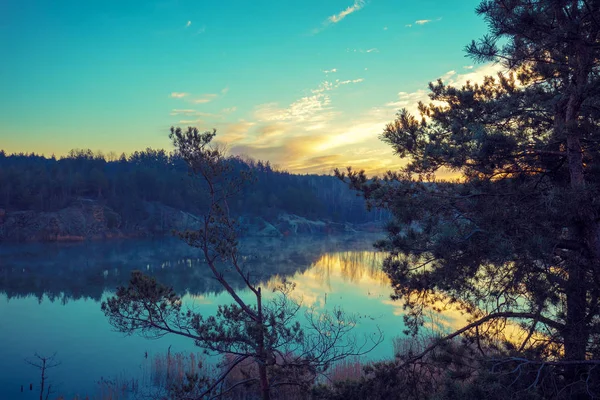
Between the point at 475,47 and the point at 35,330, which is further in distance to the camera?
the point at 35,330

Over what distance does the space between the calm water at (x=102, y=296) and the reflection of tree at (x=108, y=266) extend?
0.20ft

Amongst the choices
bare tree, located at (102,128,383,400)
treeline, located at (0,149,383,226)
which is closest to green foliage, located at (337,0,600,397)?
bare tree, located at (102,128,383,400)

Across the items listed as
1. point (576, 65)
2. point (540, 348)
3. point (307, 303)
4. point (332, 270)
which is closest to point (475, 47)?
point (576, 65)

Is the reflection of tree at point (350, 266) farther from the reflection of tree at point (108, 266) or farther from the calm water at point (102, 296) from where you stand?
the reflection of tree at point (108, 266)

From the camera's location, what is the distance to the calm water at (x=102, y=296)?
1235 cm

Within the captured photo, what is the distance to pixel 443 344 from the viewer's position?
→ 17.7 feet

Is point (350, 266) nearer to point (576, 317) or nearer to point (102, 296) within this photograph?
point (102, 296)

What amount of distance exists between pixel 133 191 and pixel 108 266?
32078 mm

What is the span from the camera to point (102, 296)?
68.9 feet

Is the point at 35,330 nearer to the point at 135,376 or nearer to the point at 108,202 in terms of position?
the point at 135,376

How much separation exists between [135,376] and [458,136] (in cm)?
1058

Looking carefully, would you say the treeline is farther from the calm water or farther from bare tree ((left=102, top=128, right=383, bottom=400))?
bare tree ((left=102, top=128, right=383, bottom=400))

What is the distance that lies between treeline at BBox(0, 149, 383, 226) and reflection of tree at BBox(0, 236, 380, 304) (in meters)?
7.57

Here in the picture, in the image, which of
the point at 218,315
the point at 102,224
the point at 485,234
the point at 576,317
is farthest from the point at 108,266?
the point at 576,317
